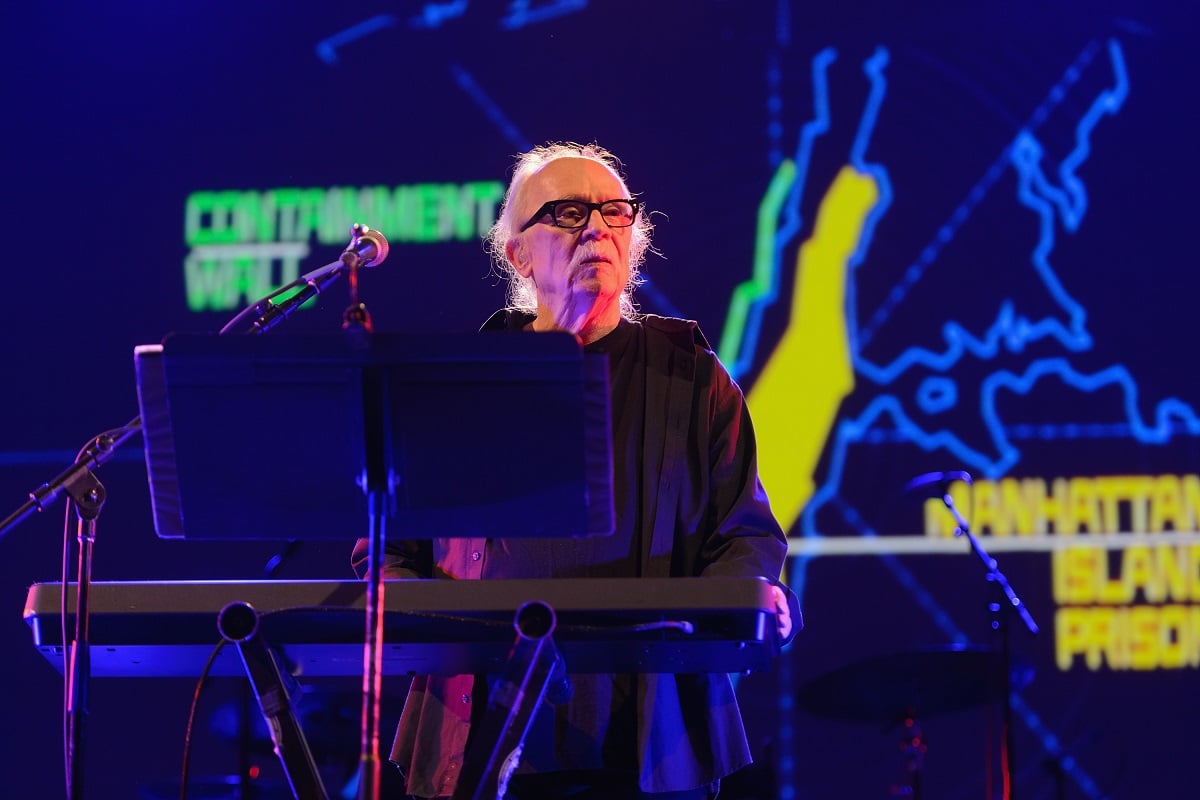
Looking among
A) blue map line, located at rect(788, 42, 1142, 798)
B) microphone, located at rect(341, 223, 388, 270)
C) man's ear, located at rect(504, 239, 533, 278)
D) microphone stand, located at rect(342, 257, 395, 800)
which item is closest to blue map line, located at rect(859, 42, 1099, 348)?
blue map line, located at rect(788, 42, 1142, 798)

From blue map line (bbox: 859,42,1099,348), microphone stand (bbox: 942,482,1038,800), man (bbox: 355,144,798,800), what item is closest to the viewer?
man (bbox: 355,144,798,800)

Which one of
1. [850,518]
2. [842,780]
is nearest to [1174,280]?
[850,518]

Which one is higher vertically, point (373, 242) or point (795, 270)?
point (795, 270)

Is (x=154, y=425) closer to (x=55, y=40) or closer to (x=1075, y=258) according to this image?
(x=1075, y=258)

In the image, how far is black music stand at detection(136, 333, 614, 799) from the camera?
165 centimetres

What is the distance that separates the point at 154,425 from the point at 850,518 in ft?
10.5

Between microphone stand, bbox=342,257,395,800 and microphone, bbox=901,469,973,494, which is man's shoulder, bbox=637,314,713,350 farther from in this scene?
microphone, bbox=901,469,973,494

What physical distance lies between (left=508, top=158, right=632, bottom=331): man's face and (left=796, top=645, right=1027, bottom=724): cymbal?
1724mm

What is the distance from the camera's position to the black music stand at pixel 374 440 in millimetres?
1646

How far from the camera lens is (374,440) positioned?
5.50 feet

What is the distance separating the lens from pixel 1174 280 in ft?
15.1

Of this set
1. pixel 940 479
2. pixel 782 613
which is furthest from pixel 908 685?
pixel 782 613

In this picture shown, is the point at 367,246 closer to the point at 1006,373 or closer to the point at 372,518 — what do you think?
the point at 372,518

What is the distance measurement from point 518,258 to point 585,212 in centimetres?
27
